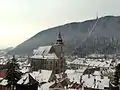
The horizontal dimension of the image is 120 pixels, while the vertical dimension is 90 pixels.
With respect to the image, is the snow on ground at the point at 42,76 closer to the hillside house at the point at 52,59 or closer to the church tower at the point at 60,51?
the hillside house at the point at 52,59

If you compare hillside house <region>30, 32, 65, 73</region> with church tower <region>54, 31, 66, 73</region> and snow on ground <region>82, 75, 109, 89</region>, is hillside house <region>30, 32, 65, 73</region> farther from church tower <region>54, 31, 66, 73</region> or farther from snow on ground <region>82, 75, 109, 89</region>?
snow on ground <region>82, 75, 109, 89</region>

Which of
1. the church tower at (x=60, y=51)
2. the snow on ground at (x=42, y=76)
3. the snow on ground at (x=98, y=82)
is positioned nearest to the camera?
the snow on ground at (x=98, y=82)

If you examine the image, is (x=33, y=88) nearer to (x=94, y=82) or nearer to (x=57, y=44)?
(x=94, y=82)

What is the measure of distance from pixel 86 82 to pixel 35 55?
6123cm

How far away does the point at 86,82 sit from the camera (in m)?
71.7

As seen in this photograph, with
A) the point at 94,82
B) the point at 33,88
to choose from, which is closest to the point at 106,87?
the point at 94,82

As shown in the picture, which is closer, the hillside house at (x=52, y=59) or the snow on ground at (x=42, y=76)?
the snow on ground at (x=42, y=76)

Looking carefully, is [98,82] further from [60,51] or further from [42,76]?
[60,51]

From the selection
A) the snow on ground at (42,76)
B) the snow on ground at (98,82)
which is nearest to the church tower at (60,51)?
the snow on ground at (42,76)

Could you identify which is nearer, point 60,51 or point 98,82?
point 98,82

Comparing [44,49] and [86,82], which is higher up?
[44,49]

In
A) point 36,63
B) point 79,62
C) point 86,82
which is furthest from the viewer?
point 79,62

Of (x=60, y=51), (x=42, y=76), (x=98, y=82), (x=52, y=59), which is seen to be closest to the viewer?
(x=98, y=82)

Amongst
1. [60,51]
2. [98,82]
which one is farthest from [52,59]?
[98,82]
